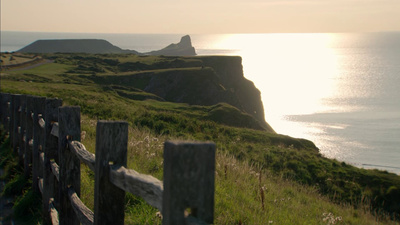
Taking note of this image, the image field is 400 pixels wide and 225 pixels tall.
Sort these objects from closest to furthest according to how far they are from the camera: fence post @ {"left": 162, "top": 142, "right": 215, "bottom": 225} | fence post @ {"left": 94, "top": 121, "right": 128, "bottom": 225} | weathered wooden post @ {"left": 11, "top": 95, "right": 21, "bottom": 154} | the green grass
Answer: fence post @ {"left": 162, "top": 142, "right": 215, "bottom": 225} → fence post @ {"left": 94, "top": 121, "right": 128, "bottom": 225} → the green grass → weathered wooden post @ {"left": 11, "top": 95, "right": 21, "bottom": 154}

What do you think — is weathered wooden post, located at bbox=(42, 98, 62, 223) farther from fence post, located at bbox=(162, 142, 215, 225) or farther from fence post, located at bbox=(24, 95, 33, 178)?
fence post, located at bbox=(162, 142, 215, 225)

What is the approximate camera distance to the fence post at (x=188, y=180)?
2.16 metres

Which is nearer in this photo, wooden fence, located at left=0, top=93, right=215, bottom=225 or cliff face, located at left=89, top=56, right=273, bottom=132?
wooden fence, located at left=0, top=93, right=215, bottom=225

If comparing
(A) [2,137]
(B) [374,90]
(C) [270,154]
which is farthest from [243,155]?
(B) [374,90]

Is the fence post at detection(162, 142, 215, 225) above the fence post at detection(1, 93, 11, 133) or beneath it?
above

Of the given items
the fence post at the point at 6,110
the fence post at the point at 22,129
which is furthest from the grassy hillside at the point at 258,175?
the fence post at the point at 6,110

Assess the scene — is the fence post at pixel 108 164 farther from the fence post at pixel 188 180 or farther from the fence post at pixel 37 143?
the fence post at pixel 37 143

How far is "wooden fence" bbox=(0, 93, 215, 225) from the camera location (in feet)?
7.21

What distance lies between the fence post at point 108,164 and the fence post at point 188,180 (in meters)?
1.15

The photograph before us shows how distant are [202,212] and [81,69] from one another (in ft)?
251

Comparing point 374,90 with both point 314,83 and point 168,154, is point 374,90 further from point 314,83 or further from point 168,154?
point 168,154

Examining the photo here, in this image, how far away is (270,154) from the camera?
63.5 ft

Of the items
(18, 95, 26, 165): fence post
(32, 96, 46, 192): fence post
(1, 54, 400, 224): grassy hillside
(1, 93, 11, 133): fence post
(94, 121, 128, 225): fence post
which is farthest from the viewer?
(1, 93, 11, 133): fence post

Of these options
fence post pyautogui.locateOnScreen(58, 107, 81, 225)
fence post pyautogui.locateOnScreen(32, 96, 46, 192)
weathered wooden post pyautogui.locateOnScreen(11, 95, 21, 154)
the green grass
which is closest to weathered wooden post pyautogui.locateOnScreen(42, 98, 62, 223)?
the green grass
